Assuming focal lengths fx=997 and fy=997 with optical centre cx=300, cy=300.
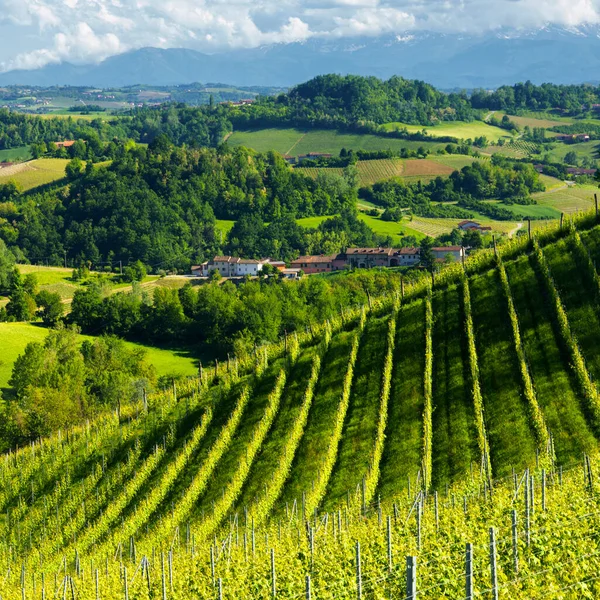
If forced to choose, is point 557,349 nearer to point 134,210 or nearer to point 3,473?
point 3,473

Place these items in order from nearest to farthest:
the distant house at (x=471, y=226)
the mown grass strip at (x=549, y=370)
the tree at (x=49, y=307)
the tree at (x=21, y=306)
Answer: the mown grass strip at (x=549, y=370) → the tree at (x=49, y=307) → the tree at (x=21, y=306) → the distant house at (x=471, y=226)

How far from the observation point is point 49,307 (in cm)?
10538

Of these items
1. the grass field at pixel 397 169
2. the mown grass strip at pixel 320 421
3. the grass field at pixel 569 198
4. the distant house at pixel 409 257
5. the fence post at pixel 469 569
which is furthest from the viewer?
the grass field at pixel 397 169

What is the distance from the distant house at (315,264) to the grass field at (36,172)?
6731cm

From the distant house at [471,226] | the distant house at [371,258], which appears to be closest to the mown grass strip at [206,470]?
the distant house at [371,258]

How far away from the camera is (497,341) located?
40.7m

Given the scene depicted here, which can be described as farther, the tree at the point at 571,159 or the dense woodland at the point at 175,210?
the tree at the point at 571,159

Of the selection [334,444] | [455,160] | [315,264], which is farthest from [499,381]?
[455,160]

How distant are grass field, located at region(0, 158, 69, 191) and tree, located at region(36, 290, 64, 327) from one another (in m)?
80.3

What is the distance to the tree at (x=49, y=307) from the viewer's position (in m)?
104

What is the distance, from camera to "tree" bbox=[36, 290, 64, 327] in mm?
104062

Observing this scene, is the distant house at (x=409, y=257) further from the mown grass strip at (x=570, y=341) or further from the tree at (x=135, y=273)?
the mown grass strip at (x=570, y=341)

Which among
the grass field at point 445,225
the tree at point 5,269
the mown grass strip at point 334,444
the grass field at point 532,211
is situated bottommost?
the tree at point 5,269

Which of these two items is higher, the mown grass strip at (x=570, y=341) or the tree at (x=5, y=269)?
the mown grass strip at (x=570, y=341)
